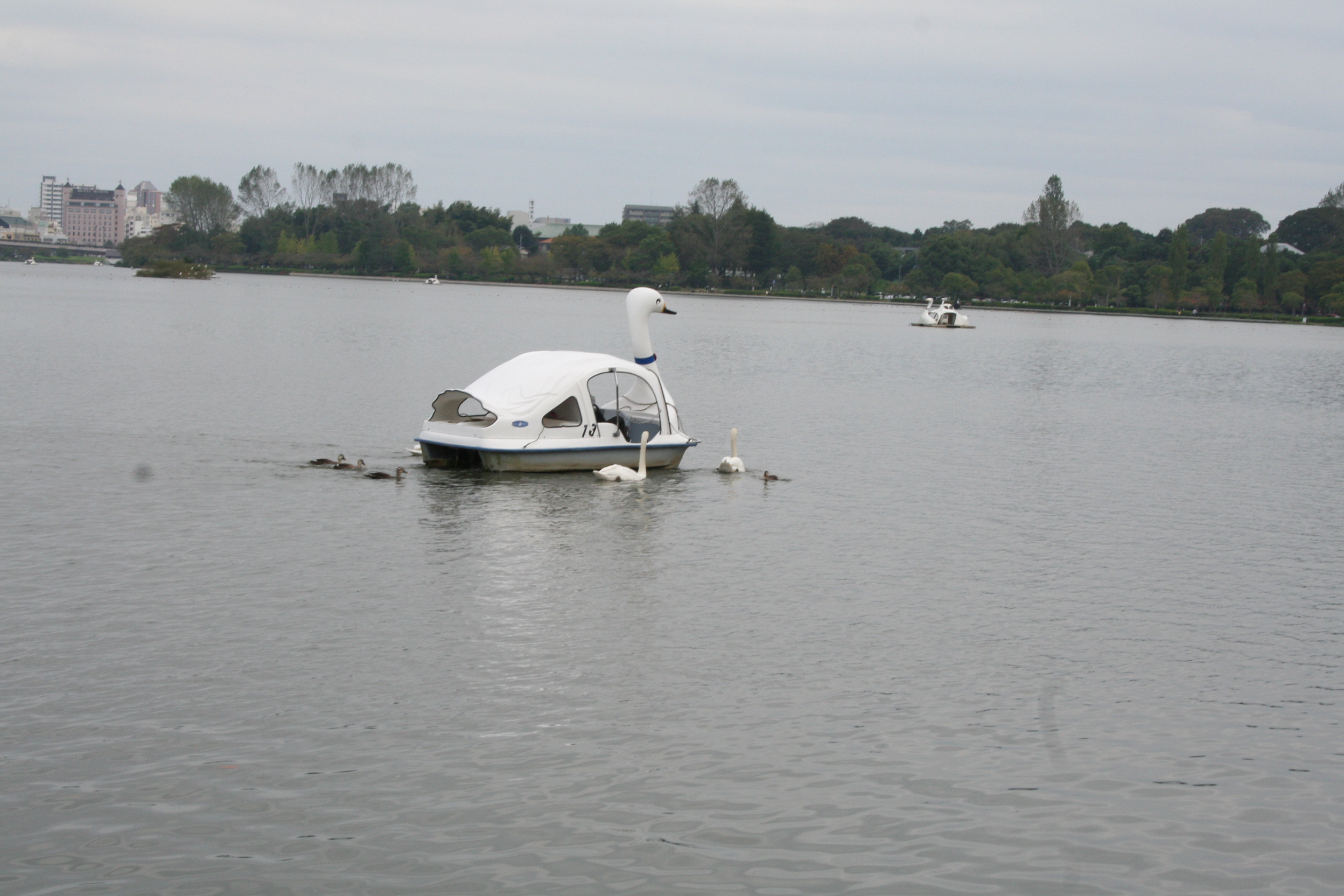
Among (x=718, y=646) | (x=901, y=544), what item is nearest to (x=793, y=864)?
(x=718, y=646)

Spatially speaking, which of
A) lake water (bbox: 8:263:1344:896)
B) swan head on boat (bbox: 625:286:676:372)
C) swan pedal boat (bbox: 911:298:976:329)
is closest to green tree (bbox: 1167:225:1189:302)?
swan pedal boat (bbox: 911:298:976:329)

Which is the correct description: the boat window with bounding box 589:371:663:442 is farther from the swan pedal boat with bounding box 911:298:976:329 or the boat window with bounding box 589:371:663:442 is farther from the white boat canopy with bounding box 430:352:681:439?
the swan pedal boat with bounding box 911:298:976:329

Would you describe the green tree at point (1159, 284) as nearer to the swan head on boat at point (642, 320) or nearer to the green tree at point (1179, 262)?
the green tree at point (1179, 262)

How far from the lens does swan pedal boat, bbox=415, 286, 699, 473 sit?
2625 centimetres

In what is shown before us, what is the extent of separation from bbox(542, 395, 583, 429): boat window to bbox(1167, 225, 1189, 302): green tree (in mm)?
175590

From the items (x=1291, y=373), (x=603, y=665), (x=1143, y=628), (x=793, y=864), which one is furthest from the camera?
(x=1291, y=373)

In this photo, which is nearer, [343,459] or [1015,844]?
[1015,844]

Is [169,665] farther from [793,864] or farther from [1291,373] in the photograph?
[1291,373]

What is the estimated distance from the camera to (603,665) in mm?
13969

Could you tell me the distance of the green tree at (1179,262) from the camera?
18325cm

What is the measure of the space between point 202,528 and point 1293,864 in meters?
16.0

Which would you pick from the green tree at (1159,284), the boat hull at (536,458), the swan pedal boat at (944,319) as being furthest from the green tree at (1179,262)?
the boat hull at (536,458)

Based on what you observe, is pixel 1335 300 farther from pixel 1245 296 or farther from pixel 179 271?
pixel 179 271

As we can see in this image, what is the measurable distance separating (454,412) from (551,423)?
106 inches
